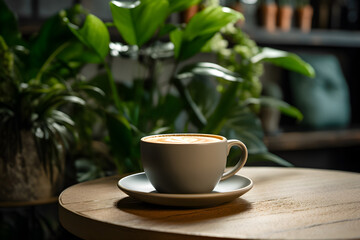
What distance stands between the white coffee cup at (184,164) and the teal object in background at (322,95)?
2342mm

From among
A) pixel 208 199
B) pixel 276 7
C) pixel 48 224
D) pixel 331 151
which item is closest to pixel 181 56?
pixel 48 224

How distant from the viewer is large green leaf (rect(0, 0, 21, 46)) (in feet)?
4.86

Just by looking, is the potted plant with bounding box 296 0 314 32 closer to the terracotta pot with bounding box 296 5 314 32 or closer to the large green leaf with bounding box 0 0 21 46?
the terracotta pot with bounding box 296 5 314 32

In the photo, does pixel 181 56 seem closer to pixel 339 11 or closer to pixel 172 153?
pixel 172 153

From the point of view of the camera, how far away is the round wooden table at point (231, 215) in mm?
614

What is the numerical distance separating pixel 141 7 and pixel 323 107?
6.99 ft

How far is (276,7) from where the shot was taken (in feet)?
9.42

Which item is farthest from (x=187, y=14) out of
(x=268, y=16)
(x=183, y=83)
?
(x=183, y=83)

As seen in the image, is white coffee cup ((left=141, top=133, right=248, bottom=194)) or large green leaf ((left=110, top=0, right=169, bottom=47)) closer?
white coffee cup ((left=141, top=133, right=248, bottom=194))

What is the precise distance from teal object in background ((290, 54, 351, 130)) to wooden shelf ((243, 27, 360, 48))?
6.5 inches

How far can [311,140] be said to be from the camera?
2.66 metres

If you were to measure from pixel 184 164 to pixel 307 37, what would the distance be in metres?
2.38

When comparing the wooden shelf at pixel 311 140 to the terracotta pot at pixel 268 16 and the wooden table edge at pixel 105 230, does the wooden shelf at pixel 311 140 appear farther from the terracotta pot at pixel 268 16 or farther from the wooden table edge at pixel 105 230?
the wooden table edge at pixel 105 230

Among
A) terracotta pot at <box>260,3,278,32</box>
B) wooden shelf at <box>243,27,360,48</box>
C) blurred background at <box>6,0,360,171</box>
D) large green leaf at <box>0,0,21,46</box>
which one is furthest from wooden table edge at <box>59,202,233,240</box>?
terracotta pot at <box>260,3,278,32</box>
